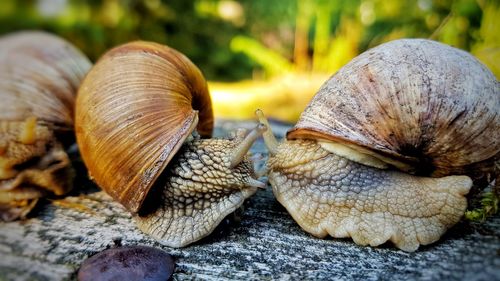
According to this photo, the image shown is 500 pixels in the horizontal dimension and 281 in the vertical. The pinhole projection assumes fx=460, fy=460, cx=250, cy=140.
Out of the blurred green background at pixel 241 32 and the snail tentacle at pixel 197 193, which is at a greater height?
the blurred green background at pixel 241 32

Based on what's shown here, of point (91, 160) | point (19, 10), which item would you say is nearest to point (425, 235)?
point (91, 160)

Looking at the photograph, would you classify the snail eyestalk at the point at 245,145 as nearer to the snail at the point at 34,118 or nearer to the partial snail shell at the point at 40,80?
the snail at the point at 34,118

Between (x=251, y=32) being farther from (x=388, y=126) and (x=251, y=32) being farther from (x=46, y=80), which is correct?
(x=388, y=126)

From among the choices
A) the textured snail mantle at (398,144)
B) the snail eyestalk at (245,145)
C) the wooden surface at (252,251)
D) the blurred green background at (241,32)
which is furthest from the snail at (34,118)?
the blurred green background at (241,32)

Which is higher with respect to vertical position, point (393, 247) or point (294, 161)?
point (294, 161)

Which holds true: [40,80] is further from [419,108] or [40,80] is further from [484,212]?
[484,212]

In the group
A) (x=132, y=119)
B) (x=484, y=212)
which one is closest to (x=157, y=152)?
(x=132, y=119)
